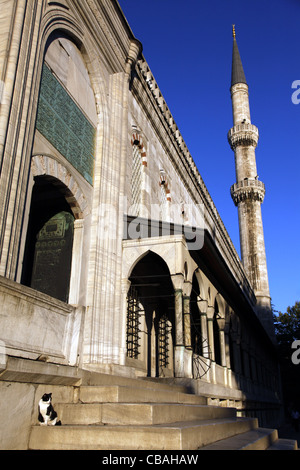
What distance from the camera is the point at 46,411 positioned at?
3.95m

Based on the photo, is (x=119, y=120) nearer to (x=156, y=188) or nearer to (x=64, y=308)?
(x=156, y=188)

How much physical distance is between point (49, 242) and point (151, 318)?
484 centimetres

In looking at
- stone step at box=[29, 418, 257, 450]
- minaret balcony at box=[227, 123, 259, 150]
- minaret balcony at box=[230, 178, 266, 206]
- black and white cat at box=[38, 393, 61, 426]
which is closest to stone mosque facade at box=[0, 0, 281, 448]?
black and white cat at box=[38, 393, 61, 426]

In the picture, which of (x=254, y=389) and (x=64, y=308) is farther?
(x=254, y=389)

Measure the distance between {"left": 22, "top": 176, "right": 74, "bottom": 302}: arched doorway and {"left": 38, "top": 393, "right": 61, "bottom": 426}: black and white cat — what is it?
162 inches

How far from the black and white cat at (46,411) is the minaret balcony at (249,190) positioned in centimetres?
2954

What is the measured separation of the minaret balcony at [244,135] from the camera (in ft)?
107

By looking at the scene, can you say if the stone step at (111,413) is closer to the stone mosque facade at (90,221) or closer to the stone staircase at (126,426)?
the stone staircase at (126,426)

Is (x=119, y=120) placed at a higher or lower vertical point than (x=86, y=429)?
higher

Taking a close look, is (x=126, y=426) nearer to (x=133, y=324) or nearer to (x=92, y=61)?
(x=133, y=324)

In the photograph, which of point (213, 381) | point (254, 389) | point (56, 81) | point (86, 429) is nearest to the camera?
point (86, 429)

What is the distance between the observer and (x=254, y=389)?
63.5ft
